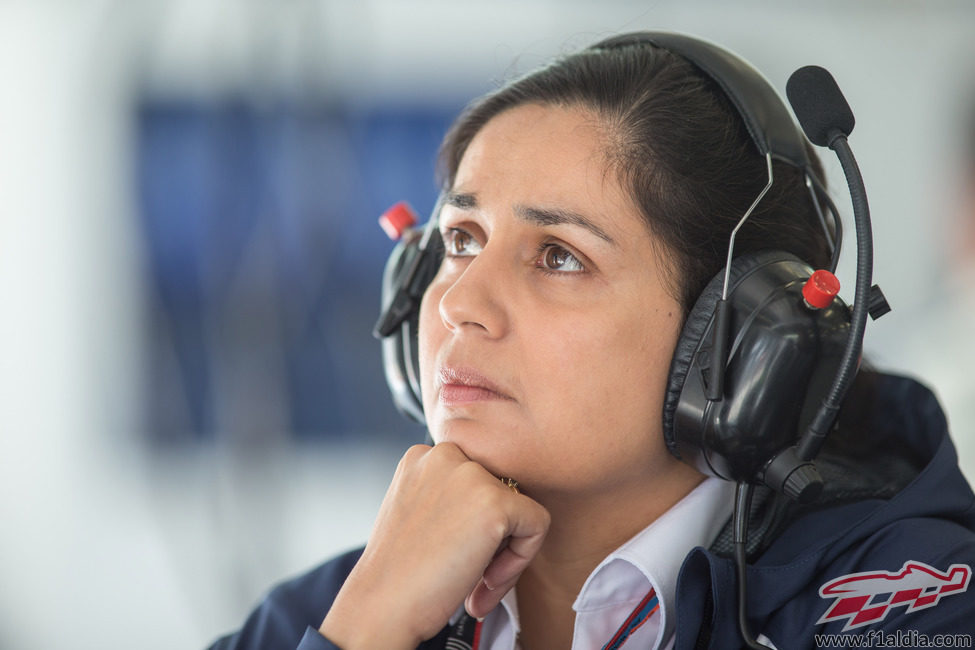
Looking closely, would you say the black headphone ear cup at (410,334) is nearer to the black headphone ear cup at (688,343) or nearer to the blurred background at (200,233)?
the black headphone ear cup at (688,343)

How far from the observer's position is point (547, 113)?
116 cm

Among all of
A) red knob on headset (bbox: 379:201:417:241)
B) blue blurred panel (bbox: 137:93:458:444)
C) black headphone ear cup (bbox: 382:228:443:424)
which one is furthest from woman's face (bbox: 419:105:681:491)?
blue blurred panel (bbox: 137:93:458:444)

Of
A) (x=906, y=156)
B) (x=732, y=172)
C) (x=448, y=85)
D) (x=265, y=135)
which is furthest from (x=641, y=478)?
(x=906, y=156)

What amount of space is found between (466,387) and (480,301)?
10 centimetres

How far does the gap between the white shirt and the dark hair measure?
0.26 m

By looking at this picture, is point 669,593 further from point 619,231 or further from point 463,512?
point 619,231

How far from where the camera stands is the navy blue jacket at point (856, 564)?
3.07ft

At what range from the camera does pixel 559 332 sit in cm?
102

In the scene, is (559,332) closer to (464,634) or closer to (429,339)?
(429,339)

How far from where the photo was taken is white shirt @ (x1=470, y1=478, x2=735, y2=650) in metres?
1.06

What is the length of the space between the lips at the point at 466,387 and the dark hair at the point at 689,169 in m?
0.25

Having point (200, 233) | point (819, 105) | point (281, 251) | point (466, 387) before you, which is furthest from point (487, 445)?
point (200, 233)

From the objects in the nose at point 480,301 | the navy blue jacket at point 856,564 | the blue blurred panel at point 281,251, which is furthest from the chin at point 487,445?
the blue blurred panel at point 281,251

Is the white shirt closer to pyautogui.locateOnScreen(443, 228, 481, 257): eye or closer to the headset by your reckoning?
the headset
